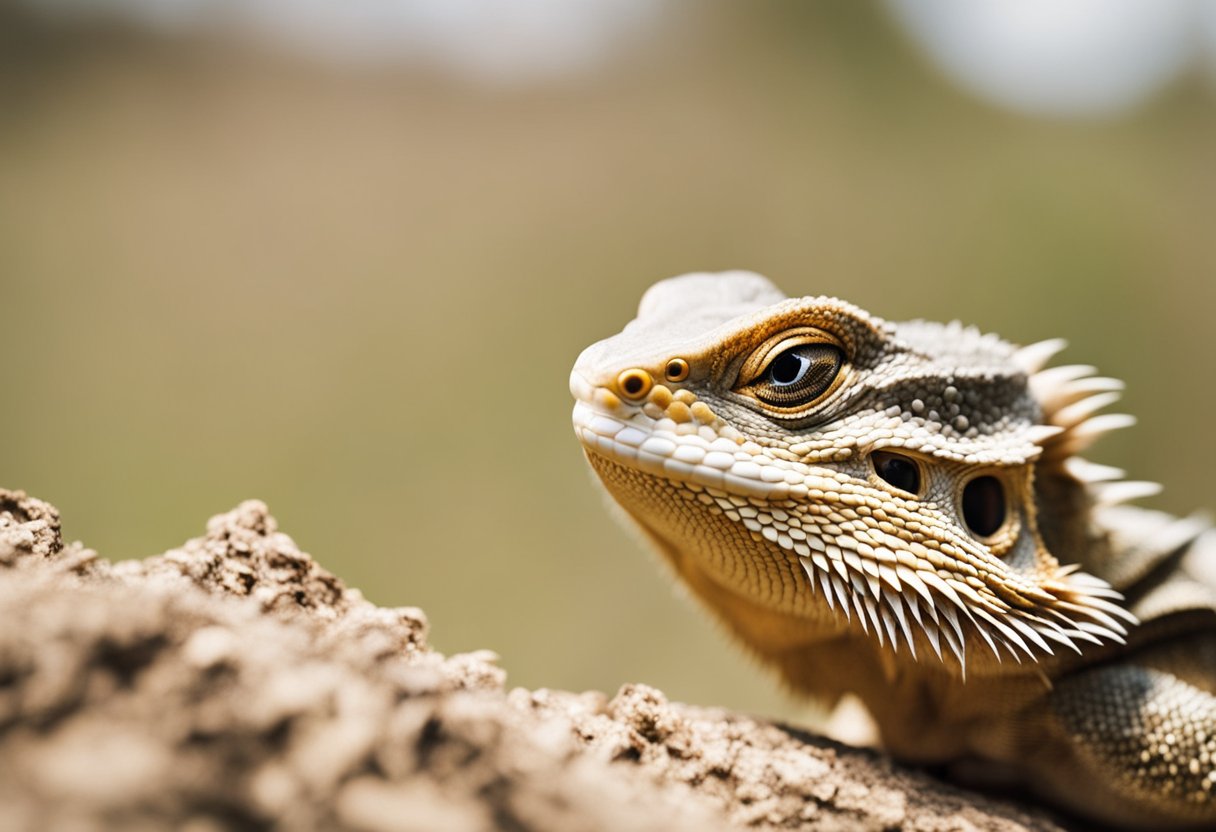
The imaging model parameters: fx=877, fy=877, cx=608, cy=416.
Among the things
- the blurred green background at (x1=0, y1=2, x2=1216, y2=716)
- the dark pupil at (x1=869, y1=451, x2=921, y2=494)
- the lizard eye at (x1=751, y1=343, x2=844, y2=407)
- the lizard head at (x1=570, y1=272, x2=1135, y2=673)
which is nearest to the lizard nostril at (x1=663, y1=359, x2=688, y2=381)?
the lizard head at (x1=570, y1=272, x2=1135, y2=673)

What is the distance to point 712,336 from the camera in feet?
6.63

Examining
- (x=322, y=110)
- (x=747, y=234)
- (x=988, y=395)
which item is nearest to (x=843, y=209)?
(x=747, y=234)

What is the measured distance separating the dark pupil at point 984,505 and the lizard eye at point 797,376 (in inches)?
17.5

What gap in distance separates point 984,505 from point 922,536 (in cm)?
29

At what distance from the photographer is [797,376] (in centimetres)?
205

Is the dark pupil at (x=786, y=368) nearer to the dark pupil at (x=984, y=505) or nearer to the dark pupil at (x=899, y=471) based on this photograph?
the dark pupil at (x=899, y=471)

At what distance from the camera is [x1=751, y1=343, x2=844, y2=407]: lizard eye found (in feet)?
6.68

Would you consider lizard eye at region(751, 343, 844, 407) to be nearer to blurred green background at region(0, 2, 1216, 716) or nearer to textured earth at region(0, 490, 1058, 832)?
textured earth at region(0, 490, 1058, 832)

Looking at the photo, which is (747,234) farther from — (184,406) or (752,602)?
(752,602)

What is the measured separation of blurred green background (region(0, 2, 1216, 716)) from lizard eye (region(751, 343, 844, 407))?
3.18m

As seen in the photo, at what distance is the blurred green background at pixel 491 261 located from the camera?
18.4 feet

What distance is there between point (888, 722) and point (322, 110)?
5.38m

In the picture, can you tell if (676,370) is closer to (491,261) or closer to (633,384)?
(633,384)

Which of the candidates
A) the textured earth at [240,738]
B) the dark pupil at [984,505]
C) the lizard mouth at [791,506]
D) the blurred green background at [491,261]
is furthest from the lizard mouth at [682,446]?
the blurred green background at [491,261]
